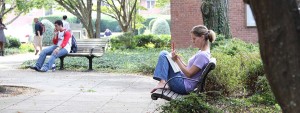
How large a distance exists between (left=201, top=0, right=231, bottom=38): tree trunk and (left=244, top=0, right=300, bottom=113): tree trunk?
11681mm

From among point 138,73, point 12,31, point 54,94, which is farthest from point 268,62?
point 12,31

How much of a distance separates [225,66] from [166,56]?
1659mm

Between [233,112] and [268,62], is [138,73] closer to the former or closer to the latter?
[233,112]

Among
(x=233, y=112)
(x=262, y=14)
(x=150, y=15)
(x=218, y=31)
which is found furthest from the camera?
(x=150, y=15)

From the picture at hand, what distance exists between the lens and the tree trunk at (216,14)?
14758 millimetres

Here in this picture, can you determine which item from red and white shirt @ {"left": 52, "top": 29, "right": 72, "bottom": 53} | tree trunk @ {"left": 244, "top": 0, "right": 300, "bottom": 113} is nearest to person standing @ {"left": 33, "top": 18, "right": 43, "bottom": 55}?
red and white shirt @ {"left": 52, "top": 29, "right": 72, "bottom": 53}

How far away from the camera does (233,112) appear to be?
23.1 feet

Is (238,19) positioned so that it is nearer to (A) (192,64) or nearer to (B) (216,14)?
(B) (216,14)

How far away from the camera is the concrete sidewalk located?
796cm

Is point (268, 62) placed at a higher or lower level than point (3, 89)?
higher

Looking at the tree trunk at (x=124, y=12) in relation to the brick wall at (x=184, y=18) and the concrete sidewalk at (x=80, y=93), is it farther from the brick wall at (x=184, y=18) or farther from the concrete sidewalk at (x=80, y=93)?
the concrete sidewalk at (x=80, y=93)

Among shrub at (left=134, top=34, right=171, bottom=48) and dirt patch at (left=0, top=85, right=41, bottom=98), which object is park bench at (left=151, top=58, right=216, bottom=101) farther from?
shrub at (left=134, top=34, right=171, bottom=48)

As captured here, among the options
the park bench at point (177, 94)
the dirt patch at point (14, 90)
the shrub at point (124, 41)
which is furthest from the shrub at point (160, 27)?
the park bench at point (177, 94)

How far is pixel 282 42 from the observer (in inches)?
121
